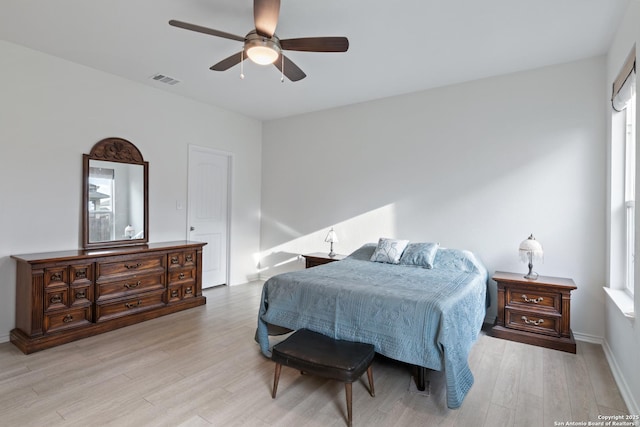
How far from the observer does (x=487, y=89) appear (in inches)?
152

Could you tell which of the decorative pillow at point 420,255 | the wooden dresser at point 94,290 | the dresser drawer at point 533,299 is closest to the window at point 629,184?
the dresser drawer at point 533,299

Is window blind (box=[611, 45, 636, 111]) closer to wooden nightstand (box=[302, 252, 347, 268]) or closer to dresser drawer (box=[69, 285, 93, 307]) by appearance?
wooden nightstand (box=[302, 252, 347, 268])

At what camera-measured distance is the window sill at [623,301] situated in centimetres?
227

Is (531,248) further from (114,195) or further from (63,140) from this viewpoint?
(63,140)

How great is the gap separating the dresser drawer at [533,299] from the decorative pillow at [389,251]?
3.78 feet

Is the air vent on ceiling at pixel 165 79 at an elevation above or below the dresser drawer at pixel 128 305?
above

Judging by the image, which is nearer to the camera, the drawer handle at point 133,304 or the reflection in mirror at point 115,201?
the drawer handle at point 133,304

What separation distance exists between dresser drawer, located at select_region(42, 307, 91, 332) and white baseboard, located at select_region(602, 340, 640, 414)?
4447mm

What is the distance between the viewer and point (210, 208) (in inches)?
205

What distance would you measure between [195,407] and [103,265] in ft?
6.76

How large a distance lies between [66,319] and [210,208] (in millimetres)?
2413

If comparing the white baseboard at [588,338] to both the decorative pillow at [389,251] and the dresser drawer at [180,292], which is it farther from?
the dresser drawer at [180,292]

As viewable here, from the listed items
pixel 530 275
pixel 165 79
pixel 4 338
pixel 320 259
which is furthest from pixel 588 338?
pixel 4 338

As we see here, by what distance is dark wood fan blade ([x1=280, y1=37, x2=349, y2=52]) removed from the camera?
234 centimetres
